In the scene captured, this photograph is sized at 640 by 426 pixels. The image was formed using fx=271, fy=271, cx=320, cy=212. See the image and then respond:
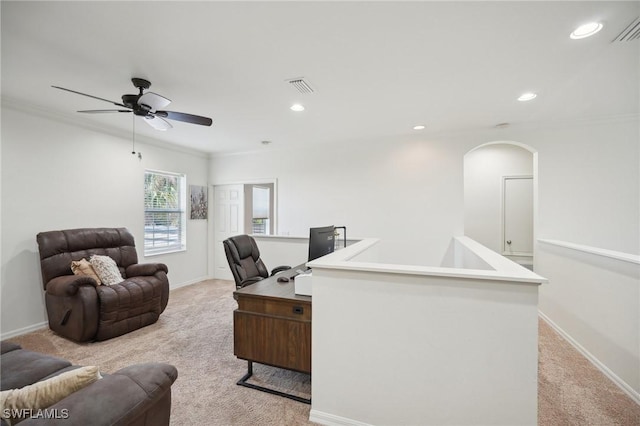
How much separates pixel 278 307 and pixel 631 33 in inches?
121

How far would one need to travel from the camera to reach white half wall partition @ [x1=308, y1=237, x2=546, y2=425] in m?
1.41

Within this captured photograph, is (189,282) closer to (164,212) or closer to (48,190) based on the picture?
(164,212)

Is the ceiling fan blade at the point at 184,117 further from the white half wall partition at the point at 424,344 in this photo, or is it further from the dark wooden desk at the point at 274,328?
the white half wall partition at the point at 424,344

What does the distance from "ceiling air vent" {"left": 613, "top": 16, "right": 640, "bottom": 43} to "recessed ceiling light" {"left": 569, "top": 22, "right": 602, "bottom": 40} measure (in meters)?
0.18

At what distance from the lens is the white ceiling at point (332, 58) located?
1.64 m

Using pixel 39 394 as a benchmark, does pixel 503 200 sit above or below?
above

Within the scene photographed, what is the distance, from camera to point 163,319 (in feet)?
11.4

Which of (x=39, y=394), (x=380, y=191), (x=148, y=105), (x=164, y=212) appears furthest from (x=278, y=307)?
(x=164, y=212)

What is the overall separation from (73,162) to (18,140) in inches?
21.6

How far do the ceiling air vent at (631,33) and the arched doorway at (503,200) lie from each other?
275cm

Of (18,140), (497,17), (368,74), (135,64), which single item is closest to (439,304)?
(497,17)

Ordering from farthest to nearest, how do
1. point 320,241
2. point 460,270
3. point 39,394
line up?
point 320,241
point 460,270
point 39,394

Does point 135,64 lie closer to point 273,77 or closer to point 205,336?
point 273,77

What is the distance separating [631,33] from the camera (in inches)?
71.9
